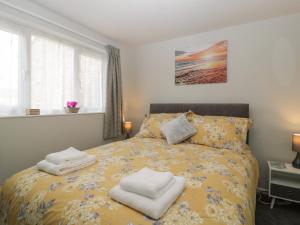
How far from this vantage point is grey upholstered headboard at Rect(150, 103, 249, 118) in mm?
2496

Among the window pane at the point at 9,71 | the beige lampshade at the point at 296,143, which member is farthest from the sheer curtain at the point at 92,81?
the beige lampshade at the point at 296,143

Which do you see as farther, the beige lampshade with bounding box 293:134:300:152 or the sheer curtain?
the sheer curtain

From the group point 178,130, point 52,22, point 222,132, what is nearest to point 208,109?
point 222,132

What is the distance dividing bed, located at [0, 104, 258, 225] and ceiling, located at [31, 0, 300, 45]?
1.74m

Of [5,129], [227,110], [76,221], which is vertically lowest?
[76,221]

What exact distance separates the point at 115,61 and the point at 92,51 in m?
0.42

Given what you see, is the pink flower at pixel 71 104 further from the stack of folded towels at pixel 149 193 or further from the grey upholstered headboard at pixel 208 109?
the stack of folded towels at pixel 149 193

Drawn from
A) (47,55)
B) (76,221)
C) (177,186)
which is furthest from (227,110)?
(47,55)

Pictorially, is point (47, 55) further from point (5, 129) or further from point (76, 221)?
point (76, 221)

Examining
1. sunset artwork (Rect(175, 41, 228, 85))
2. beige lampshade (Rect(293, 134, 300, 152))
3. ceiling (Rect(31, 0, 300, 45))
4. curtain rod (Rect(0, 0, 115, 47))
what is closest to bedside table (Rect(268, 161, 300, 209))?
beige lampshade (Rect(293, 134, 300, 152))

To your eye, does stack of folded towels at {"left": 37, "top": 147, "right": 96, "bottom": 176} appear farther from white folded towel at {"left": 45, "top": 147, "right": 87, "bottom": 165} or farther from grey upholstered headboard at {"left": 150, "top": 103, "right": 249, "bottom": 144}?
grey upholstered headboard at {"left": 150, "top": 103, "right": 249, "bottom": 144}

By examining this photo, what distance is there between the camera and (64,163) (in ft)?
4.47

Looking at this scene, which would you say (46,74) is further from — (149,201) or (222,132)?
(222,132)

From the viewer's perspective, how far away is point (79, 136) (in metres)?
2.65
